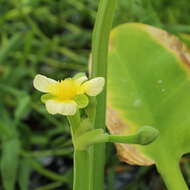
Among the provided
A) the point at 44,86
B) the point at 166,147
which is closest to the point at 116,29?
the point at 166,147

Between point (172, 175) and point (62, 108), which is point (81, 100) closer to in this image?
point (62, 108)

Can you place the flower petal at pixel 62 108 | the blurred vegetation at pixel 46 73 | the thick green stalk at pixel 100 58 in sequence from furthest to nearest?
the blurred vegetation at pixel 46 73
the thick green stalk at pixel 100 58
the flower petal at pixel 62 108

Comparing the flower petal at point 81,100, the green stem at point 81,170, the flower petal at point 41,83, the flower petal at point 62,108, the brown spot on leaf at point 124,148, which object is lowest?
the green stem at point 81,170

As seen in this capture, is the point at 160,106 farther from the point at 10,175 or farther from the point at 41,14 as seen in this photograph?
the point at 41,14

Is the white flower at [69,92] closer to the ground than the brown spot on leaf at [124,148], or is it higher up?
closer to the ground

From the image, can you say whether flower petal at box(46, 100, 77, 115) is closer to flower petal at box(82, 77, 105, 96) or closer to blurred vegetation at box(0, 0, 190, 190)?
flower petal at box(82, 77, 105, 96)

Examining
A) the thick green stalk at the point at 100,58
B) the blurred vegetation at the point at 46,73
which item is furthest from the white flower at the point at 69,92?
the blurred vegetation at the point at 46,73

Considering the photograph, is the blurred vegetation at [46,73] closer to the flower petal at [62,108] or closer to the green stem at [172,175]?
the green stem at [172,175]
